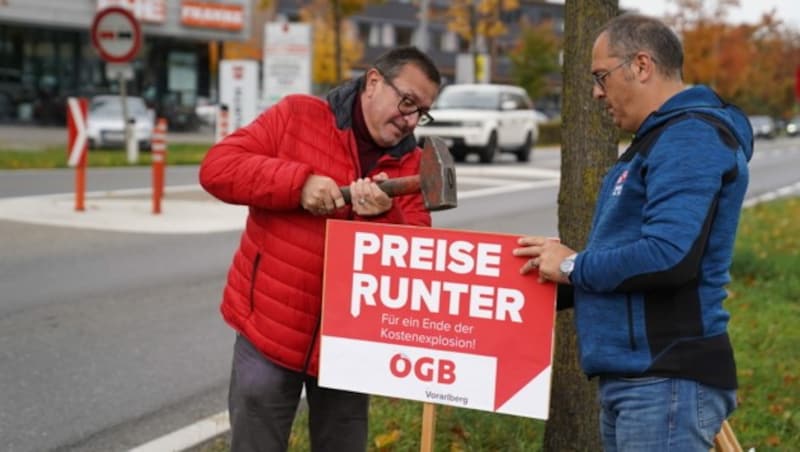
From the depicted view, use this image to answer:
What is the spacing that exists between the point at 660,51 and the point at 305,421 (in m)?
3.11

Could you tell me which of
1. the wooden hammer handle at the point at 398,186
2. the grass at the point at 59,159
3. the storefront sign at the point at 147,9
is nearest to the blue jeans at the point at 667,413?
the wooden hammer handle at the point at 398,186

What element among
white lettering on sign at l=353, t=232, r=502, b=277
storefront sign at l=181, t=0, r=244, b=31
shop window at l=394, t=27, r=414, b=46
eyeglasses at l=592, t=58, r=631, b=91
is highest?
shop window at l=394, t=27, r=414, b=46

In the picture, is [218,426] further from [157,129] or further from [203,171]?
[157,129]

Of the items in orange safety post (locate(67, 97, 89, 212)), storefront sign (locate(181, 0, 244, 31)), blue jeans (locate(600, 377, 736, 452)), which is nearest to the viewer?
blue jeans (locate(600, 377, 736, 452))

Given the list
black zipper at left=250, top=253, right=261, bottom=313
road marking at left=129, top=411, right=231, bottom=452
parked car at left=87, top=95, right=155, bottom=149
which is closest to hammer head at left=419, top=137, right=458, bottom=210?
black zipper at left=250, top=253, right=261, bottom=313

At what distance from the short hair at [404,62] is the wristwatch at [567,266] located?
73 centimetres

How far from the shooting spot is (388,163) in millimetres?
3547

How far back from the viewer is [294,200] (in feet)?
11.0

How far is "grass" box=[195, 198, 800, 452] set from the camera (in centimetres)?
503

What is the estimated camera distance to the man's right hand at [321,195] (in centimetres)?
331

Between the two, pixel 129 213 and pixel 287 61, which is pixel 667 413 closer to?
pixel 129 213

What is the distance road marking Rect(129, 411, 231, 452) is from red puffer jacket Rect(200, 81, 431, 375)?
6.56 ft

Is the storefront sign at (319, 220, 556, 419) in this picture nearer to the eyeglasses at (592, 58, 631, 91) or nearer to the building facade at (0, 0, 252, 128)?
the eyeglasses at (592, 58, 631, 91)

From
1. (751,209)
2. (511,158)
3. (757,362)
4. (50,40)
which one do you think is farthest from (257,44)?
(757,362)
